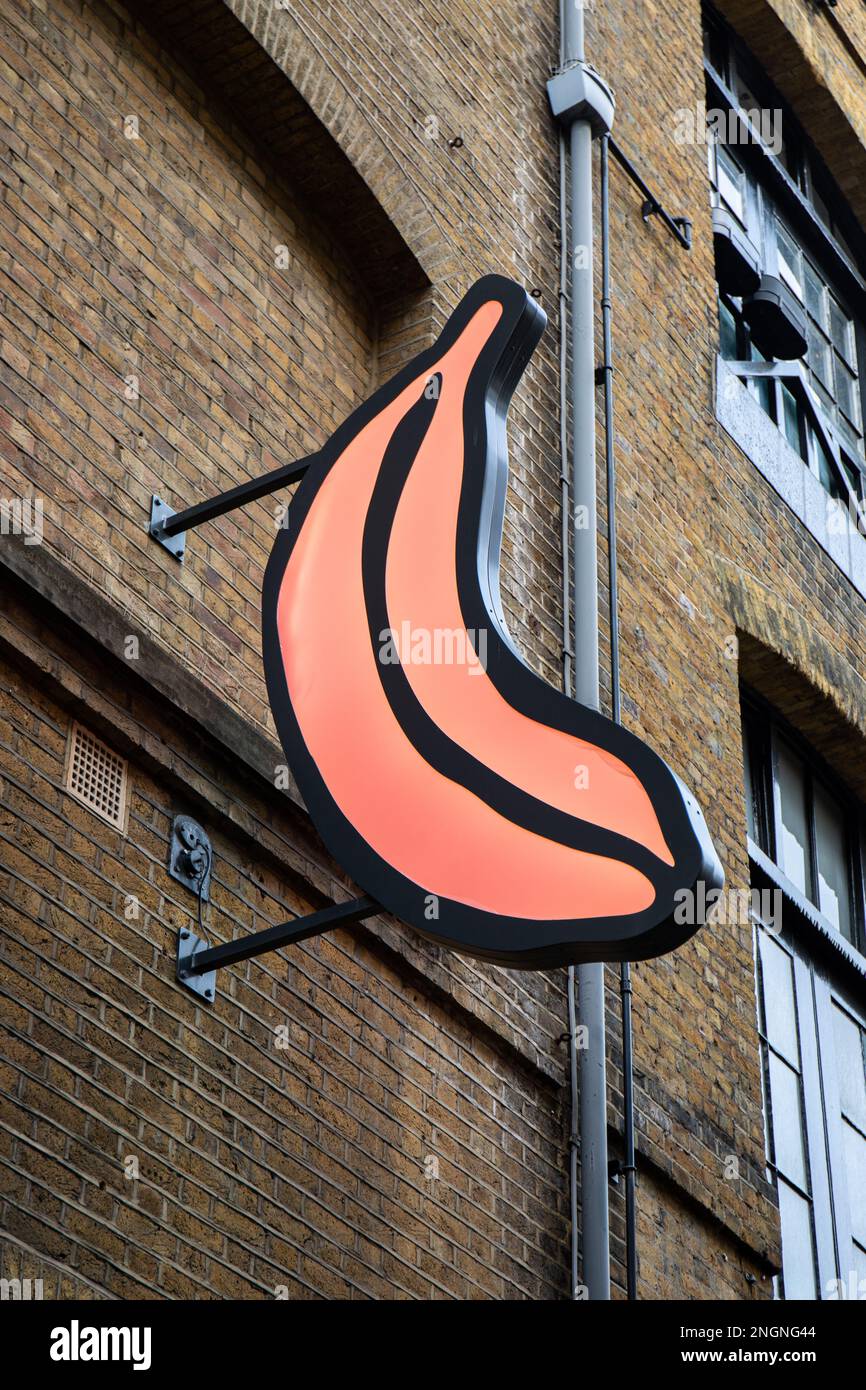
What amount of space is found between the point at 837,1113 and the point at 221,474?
4.90 m

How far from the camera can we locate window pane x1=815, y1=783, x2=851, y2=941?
35.0 feet

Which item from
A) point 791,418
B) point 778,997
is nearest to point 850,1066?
point 778,997

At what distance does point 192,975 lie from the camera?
5.54 meters

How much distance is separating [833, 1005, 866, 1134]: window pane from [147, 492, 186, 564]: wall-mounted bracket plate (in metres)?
5.17

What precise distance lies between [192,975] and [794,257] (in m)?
8.62

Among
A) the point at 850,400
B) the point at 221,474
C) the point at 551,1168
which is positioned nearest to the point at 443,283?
the point at 221,474

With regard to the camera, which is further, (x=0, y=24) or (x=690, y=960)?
(x=690, y=960)

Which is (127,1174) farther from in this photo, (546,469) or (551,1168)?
(546,469)

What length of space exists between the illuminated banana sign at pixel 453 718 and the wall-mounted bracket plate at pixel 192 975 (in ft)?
2.68

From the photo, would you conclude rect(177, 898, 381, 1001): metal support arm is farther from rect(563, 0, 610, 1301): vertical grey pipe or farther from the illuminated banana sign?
rect(563, 0, 610, 1301): vertical grey pipe

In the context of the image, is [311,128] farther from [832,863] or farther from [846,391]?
[846,391]

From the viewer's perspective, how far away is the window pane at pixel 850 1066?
992 cm

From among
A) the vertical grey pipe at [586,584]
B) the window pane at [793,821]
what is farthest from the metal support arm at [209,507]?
the window pane at [793,821]

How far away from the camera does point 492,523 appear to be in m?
5.32
